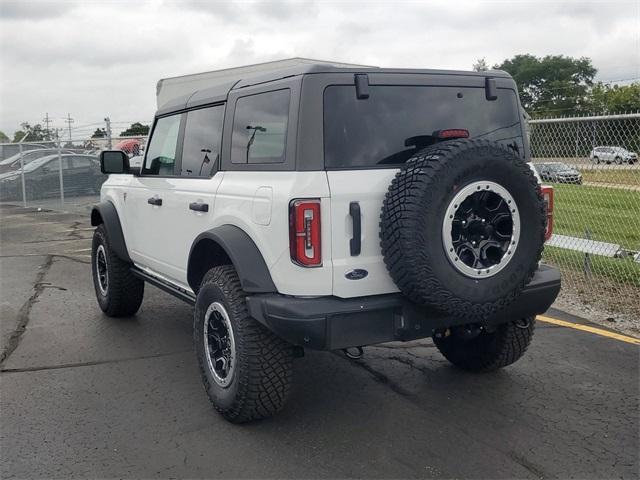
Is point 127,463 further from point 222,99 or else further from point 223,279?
point 222,99

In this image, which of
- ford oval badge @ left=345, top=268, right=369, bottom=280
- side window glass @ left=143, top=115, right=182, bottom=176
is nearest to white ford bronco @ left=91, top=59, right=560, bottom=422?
ford oval badge @ left=345, top=268, right=369, bottom=280

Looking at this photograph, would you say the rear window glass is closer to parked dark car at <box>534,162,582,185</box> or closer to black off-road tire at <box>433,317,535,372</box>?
black off-road tire at <box>433,317,535,372</box>

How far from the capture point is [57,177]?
1636 cm

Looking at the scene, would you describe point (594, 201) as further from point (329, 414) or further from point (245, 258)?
point (245, 258)

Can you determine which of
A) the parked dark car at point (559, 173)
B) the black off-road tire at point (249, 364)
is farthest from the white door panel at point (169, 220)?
the parked dark car at point (559, 173)

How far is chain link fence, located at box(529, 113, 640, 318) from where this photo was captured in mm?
6352

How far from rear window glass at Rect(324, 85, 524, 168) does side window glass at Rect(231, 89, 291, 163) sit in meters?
0.28

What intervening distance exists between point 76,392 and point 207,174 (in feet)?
5.60

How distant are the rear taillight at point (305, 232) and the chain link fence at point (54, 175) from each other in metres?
12.9

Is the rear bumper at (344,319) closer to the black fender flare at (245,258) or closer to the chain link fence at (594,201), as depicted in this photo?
the black fender flare at (245,258)

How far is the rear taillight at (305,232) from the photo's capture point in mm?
3092

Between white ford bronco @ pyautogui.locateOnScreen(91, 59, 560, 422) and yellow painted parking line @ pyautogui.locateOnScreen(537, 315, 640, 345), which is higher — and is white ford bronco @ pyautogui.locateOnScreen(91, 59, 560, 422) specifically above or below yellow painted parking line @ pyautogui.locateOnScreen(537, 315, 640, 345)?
above

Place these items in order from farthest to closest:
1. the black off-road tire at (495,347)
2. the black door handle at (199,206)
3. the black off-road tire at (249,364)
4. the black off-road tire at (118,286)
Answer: the black off-road tire at (118,286), the black off-road tire at (495,347), the black door handle at (199,206), the black off-road tire at (249,364)

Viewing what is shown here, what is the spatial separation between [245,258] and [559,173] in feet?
16.3
